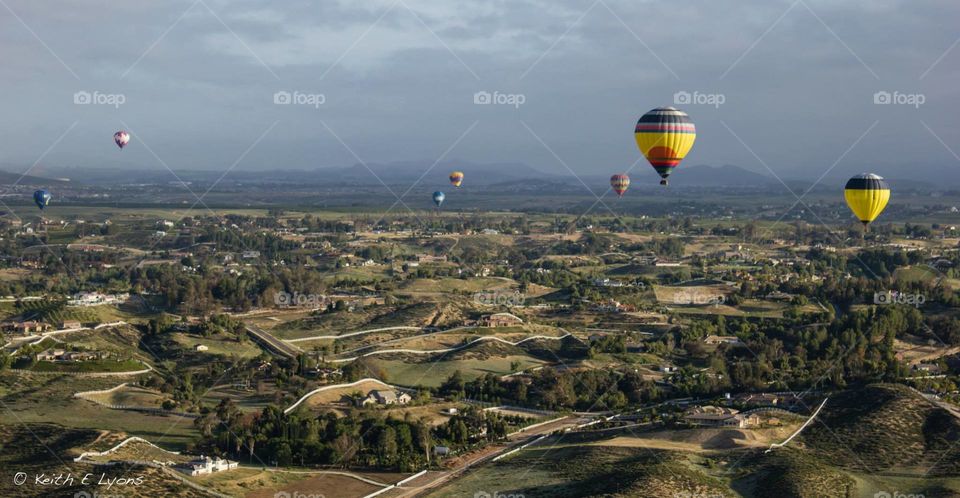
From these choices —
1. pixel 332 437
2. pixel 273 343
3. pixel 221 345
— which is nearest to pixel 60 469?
pixel 332 437

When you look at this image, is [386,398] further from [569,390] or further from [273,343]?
[273,343]

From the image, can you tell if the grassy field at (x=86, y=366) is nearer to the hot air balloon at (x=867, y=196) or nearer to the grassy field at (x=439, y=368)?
the grassy field at (x=439, y=368)

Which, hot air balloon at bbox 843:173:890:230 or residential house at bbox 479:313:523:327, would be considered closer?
hot air balloon at bbox 843:173:890:230

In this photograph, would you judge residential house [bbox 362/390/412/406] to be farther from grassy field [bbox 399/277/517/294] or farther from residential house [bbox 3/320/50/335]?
grassy field [bbox 399/277/517/294]

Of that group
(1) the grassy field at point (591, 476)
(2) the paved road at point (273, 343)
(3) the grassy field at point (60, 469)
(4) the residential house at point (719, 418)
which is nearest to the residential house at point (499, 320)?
(2) the paved road at point (273, 343)

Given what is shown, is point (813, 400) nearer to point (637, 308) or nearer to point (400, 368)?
point (400, 368)

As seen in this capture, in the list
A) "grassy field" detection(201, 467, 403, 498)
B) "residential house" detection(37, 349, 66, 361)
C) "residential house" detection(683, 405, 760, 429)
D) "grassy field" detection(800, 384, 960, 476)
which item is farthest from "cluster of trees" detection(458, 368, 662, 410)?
"residential house" detection(37, 349, 66, 361)

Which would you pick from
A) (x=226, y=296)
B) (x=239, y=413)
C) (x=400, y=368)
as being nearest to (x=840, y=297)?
(x=400, y=368)

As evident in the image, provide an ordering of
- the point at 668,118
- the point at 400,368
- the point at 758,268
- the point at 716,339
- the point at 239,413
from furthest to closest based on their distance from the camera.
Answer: the point at 758,268 → the point at 716,339 → the point at 400,368 → the point at 668,118 → the point at 239,413

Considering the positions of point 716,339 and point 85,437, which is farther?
point 716,339
